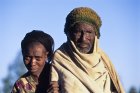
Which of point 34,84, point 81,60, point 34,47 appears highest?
point 34,47

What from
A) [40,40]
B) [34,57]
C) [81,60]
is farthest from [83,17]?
[34,57]

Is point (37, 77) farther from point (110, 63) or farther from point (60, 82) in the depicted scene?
point (110, 63)

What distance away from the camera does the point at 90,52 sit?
5.81 meters

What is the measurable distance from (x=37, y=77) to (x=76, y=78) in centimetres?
46

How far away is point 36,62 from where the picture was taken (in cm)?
585

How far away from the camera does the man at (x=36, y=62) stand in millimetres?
5855

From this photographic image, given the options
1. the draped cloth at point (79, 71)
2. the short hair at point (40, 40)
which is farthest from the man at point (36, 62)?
the draped cloth at point (79, 71)

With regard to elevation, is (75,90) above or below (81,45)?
below

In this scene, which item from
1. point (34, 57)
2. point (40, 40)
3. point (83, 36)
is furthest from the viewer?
point (40, 40)

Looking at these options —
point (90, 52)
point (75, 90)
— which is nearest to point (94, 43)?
point (90, 52)

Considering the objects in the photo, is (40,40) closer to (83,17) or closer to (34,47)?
(34,47)

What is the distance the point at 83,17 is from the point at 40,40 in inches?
20.5

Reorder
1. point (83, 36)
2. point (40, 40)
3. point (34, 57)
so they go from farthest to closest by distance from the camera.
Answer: point (40, 40), point (34, 57), point (83, 36)

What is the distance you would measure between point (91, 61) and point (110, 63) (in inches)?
10.5
